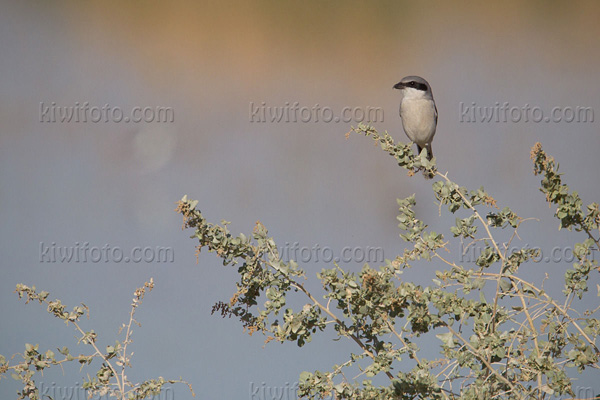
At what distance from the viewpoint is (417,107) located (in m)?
4.64

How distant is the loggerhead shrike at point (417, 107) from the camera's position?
464 cm

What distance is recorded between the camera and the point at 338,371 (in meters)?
1.86

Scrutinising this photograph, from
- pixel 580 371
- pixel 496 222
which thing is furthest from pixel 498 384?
pixel 496 222

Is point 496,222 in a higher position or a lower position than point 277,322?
higher

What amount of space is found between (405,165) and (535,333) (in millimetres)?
723

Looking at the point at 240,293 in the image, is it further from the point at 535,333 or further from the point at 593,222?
the point at 593,222

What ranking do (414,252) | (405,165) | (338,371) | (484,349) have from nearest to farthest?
(484,349)
(338,371)
(414,252)
(405,165)

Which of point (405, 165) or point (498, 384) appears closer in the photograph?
point (498, 384)

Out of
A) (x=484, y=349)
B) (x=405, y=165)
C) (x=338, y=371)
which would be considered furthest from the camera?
(x=405, y=165)

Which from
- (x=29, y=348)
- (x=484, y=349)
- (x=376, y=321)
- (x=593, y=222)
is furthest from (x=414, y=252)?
(x=29, y=348)

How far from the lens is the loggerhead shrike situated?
4637mm

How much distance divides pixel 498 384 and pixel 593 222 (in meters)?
0.57

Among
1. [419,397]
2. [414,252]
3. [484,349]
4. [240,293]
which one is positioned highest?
[414,252]

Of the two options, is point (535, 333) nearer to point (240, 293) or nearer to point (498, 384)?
point (498, 384)
